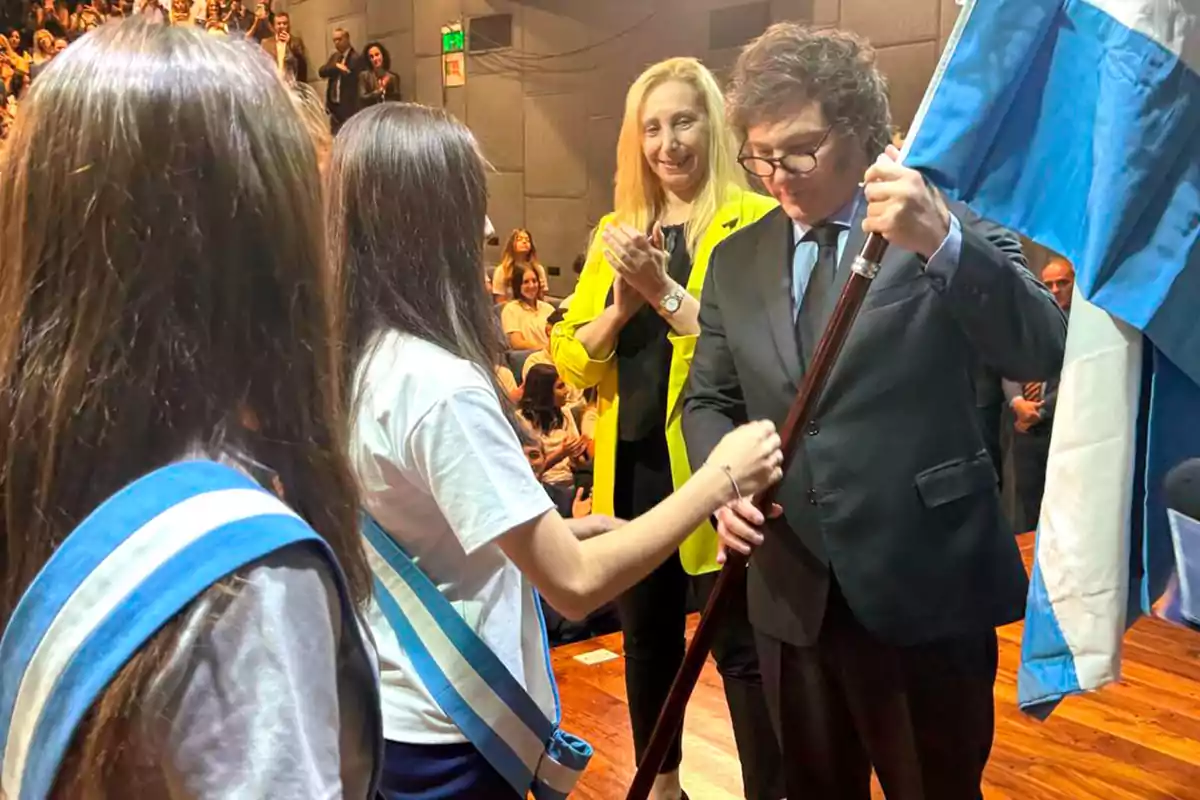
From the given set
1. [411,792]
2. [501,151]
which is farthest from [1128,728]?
[501,151]

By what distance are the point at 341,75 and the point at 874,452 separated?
7.71m

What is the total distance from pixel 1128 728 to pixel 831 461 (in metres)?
1.96

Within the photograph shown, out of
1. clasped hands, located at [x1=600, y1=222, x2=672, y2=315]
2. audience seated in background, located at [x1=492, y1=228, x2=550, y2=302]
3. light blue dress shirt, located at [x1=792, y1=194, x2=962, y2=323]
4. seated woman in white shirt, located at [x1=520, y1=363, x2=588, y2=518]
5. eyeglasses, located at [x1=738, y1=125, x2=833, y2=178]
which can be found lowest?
seated woman in white shirt, located at [x1=520, y1=363, x2=588, y2=518]

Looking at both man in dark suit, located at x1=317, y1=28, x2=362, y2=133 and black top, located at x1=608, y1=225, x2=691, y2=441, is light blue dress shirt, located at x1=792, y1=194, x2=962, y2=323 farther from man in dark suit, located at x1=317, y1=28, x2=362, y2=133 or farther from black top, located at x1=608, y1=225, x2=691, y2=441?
man in dark suit, located at x1=317, y1=28, x2=362, y2=133

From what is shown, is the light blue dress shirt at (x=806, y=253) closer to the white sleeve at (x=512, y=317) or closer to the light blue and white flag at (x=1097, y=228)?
the light blue and white flag at (x=1097, y=228)

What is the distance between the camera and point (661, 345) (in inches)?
90.8

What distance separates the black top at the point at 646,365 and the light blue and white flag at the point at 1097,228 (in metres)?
0.99

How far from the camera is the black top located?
90.3 inches

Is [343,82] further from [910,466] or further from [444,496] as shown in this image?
[444,496]

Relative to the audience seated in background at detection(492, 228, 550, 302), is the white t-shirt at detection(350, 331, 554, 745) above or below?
above

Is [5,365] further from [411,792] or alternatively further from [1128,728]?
[1128,728]

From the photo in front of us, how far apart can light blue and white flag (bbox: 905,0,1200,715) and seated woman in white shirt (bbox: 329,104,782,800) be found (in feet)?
1.45

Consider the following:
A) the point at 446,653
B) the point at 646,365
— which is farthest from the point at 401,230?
the point at 646,365

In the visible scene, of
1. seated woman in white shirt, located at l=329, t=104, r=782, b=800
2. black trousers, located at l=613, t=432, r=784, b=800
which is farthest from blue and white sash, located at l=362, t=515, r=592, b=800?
black trousers, located at l=613, t=432, r=784, b=800
